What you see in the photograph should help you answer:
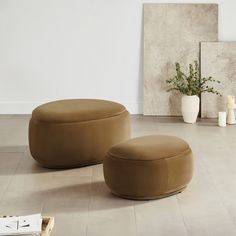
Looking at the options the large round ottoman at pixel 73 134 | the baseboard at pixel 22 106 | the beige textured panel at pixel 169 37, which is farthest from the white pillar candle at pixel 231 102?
the large round ottoman at pixel 73 134

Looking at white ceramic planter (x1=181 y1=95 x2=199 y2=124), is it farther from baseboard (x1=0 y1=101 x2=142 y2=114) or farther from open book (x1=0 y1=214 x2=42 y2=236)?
open book (x1=0 y1=214 x2=42 y2=236)

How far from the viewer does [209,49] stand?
250 inches

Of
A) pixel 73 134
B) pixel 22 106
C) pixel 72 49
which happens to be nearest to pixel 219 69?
pixel 72 49

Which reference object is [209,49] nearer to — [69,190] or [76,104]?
[76,104]

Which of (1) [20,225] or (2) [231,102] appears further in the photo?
(2) [231,102]

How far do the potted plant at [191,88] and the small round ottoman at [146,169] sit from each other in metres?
2.19

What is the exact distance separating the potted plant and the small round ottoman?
2186 mm

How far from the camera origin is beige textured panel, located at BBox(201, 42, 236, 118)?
6.34m

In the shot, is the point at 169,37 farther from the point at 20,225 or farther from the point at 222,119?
the point at 20,225

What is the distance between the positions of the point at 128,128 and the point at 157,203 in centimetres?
108

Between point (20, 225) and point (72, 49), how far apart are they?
12.0ft

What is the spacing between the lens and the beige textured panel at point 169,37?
6.33 meters

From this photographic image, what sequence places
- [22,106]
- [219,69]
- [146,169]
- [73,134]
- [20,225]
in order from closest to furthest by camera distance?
[20,225], [146,169], [73,134], [219,69], [22,106]

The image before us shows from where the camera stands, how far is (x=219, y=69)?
6.36m
